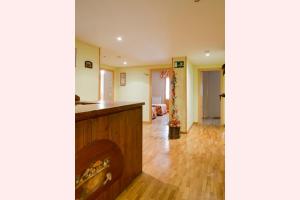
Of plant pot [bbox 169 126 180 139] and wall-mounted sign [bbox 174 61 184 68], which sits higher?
wall-mounted sign [bbox 174 61 184 68]

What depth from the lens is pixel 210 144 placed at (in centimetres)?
411

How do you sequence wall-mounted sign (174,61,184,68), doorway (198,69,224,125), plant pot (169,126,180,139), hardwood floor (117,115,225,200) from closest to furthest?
hardwood floor (117,115,225,200), plant pot (169,126,180,139), wall-mounted sign (174,61,184,68), doorway (198,69,224,125)

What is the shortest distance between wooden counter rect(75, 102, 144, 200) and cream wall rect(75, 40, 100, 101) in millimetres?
1743

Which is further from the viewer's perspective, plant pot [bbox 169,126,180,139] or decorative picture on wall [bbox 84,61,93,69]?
plant pot [bbox 169,126,180,139]

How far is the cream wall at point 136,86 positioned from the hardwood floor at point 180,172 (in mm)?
2910

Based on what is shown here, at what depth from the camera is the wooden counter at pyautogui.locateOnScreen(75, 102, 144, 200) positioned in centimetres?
142

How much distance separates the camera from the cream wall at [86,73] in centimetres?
360

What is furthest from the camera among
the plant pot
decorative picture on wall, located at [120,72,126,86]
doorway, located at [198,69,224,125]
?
doorway, located at [198,69,224,125]

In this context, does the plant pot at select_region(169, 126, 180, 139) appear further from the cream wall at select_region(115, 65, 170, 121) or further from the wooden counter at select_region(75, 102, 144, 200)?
the cream wall at select_region(115, 65, 170, 121)

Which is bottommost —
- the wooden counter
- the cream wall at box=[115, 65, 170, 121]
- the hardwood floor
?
the hardwood floor

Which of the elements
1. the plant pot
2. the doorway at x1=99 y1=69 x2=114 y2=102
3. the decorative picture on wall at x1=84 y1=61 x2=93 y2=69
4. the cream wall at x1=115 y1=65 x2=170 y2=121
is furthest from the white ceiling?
the doorway at x1=99 y1=69 x2=114 y2=102
